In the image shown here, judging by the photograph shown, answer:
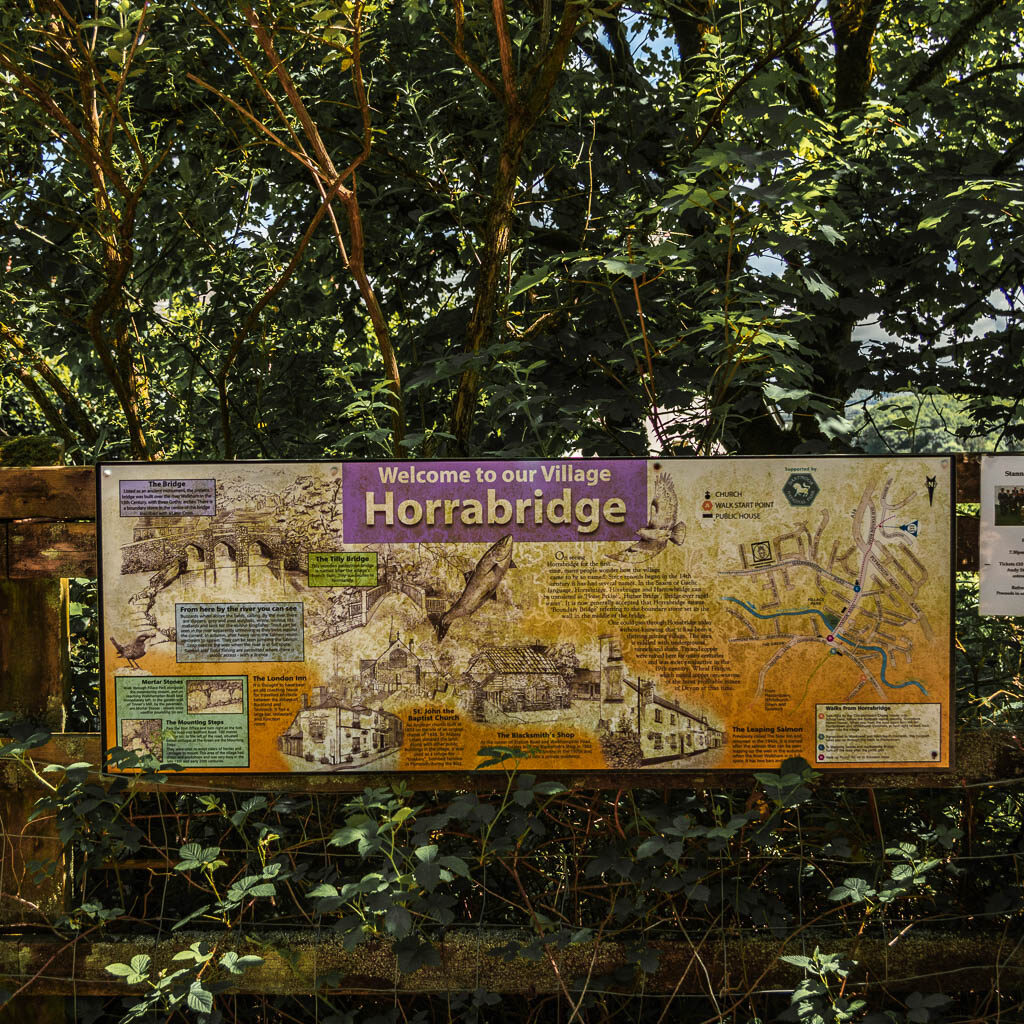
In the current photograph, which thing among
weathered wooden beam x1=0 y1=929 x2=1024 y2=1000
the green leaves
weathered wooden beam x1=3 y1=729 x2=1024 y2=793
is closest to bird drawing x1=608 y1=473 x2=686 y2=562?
weathered wooden beam x1=3 y1=729 x2=1024 y2=793

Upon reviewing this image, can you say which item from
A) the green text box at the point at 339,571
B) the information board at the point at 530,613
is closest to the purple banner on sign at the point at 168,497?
the information board at the point at 530,613

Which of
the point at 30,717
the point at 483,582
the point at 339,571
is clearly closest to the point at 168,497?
the point at 339,571

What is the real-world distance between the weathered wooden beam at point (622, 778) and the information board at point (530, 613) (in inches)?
1.5

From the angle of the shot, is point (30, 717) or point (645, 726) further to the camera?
point (30, 717)

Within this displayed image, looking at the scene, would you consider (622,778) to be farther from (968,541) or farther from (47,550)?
(47,550)

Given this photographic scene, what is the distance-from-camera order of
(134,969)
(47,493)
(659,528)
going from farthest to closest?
(47,493) → (659,528) → (134,969)

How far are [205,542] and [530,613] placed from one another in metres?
1.02

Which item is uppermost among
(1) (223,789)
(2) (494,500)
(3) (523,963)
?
(2) (494,500)

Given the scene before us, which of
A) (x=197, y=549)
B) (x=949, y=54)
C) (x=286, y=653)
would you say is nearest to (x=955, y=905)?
(x=286, y=653)

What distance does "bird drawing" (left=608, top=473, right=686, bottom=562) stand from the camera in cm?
271

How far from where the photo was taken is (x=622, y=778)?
8.93 feet

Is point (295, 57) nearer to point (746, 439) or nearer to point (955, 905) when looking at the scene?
point (746, 439)

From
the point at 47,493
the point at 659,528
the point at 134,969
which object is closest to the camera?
the point at 134,969

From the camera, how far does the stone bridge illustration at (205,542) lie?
275cm
